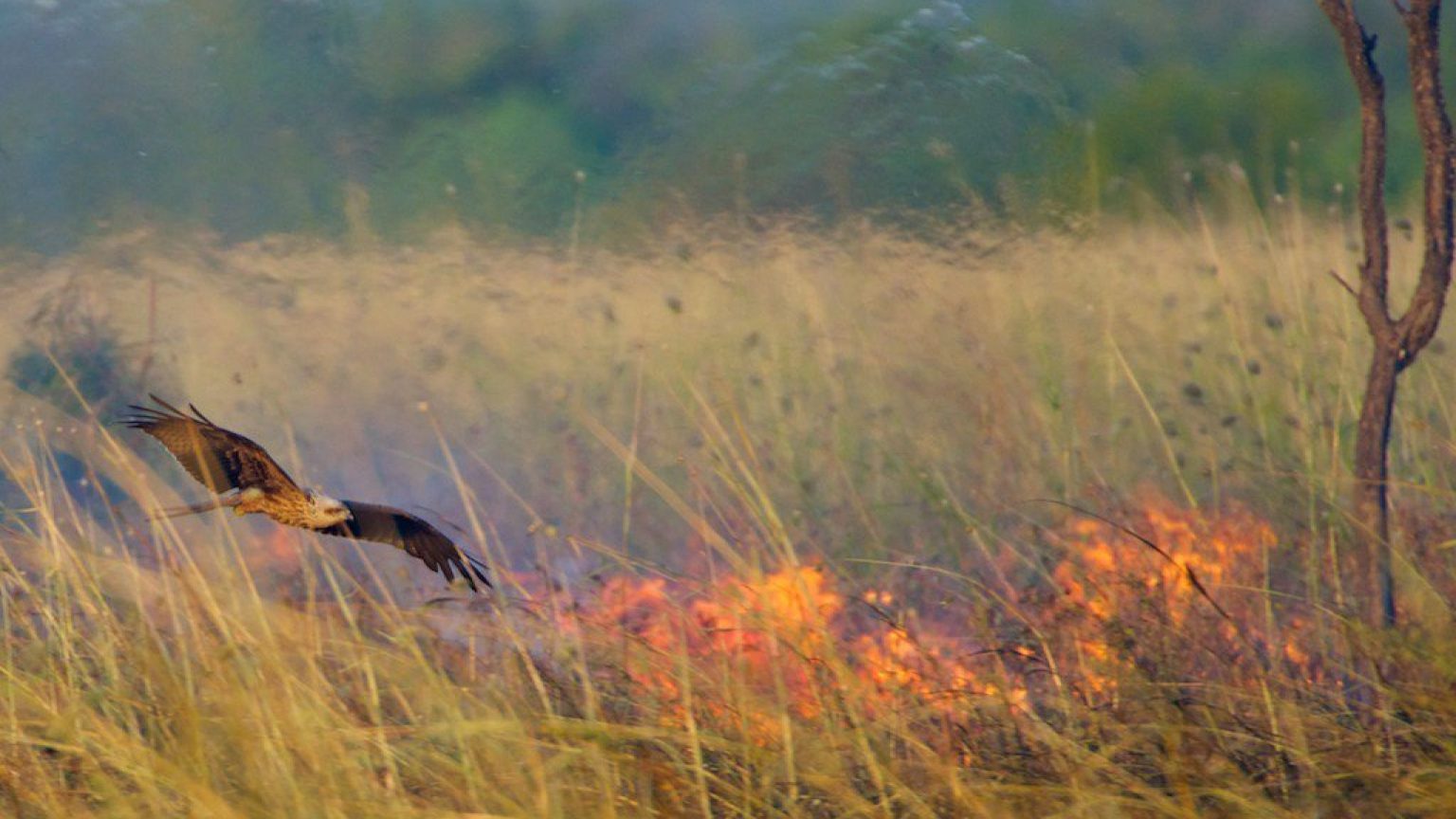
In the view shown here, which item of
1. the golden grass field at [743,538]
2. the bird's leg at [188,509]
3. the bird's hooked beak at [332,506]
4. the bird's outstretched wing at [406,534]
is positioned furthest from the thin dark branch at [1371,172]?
the bird's leg at [188,509]

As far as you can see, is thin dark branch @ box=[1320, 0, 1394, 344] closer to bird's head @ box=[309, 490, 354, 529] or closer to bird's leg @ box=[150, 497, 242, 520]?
bird's head @ box=[309, 490, 354, 529]

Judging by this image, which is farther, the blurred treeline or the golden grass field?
the blurred treeline

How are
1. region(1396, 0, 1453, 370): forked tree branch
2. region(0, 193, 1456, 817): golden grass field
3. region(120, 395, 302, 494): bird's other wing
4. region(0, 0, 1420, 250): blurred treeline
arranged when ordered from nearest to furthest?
region(0, 193, 1456, 817): golden grass field < region(120, 395, 302, 494): bird's other wing < region(1396, 0, 1453, 370): forked tree branch < region(0, 0, 1420, 250): blurred treeline

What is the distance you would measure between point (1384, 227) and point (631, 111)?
2806 mm

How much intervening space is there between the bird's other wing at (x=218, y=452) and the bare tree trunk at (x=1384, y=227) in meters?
1.95

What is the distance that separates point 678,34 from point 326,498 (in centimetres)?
357

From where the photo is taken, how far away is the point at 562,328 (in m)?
4.62

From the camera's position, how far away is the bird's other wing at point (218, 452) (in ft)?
6.01

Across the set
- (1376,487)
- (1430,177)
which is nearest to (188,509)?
(1376,487)

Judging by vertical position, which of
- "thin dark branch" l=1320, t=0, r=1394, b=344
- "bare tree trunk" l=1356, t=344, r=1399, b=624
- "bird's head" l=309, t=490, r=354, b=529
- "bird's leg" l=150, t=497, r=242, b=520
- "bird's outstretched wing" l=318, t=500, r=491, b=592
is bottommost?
"bare tree trunk" l=1356, t=344, r=1399, b=624

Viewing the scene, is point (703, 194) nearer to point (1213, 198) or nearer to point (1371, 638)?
point (1213, 198)

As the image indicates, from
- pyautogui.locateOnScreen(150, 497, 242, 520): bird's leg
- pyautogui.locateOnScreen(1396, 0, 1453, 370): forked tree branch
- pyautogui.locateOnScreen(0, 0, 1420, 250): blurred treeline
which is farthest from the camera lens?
pyautogui.locateOnScreen(0, 0, 1420, 250): blurred treeline

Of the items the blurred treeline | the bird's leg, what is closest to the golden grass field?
the bird's leg

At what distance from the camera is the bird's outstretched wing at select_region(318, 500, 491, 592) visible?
1.88 m
